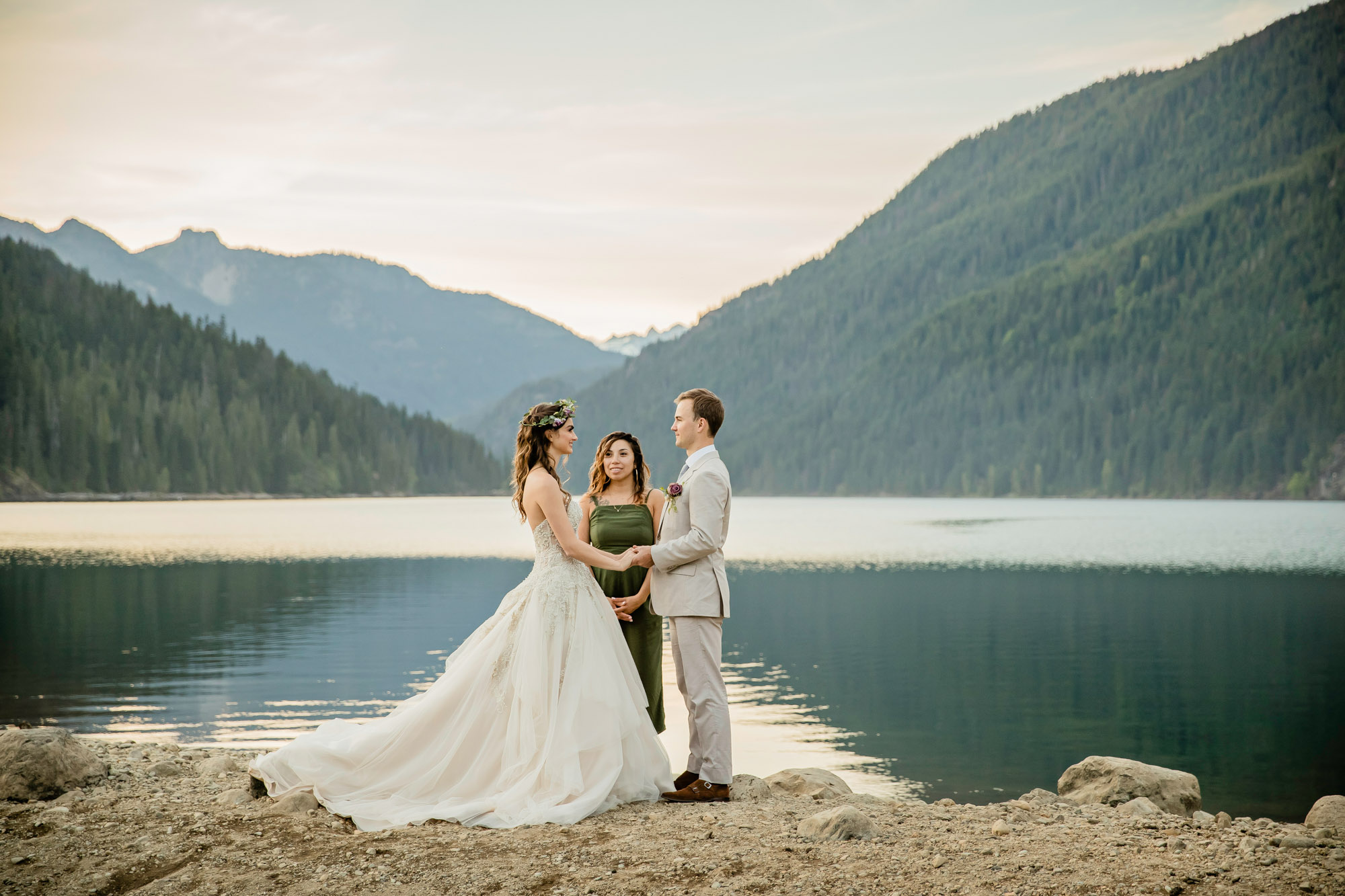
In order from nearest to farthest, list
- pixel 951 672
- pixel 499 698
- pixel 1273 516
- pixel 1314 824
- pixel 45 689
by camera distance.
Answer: pixel 499 698 → pixel 1314 824 → pixel 45 689 → pixel 951 672 → pixel 1273 516

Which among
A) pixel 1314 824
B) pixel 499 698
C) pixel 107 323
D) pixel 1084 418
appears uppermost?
pixel 107 323

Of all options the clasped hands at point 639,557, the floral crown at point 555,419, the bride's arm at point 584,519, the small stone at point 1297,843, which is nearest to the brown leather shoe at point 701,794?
the clasped hands at point 639,557

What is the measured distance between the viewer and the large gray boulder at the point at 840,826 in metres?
6.83

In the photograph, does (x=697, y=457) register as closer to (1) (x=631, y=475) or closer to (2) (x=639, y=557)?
(1) (x=631, y=475)

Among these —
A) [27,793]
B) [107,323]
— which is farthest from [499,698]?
[107,323]

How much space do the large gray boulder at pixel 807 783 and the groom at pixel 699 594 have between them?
146 cm

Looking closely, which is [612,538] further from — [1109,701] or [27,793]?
[1109,701]

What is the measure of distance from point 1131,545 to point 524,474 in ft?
205

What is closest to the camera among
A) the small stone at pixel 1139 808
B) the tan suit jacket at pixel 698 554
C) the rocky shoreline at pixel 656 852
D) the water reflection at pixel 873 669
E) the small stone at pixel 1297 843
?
the rocky shoreline at pixel 656 852

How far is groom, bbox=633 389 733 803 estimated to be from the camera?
772 centimetres

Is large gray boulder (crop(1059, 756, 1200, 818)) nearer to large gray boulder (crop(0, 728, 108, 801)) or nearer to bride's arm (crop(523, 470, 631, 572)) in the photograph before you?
bride's arm (crop(523, 470, 631, 572))

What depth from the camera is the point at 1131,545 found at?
63.6 meters

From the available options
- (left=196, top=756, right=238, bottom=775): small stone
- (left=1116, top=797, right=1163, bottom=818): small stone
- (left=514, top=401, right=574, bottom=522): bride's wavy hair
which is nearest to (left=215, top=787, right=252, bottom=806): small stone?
(left=196, top=756, right=238, bottom=775): small stone

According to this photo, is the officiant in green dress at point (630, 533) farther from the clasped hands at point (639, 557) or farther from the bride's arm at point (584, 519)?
A: the clasped hands at point (639, 557)
